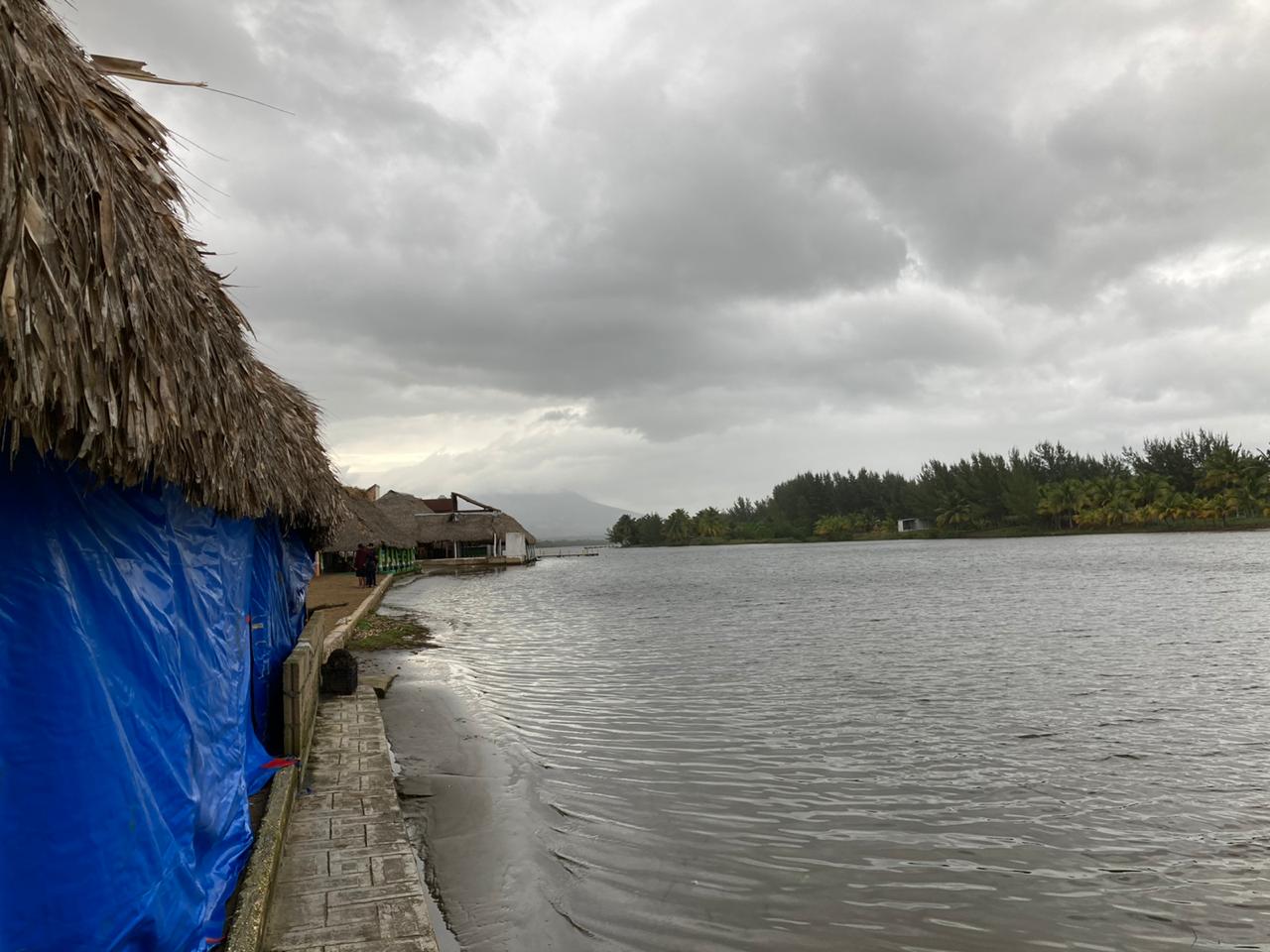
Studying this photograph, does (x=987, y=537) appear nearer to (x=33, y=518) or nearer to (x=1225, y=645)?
(x=1225, y=645)

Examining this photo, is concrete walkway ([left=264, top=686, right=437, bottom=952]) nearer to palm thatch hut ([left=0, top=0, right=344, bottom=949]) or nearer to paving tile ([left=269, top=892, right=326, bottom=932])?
paving tile ([left=269, top=892, right=326, bottom=932])

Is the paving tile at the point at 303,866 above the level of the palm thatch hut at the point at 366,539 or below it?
below

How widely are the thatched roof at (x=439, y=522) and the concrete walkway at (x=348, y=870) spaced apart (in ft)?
146

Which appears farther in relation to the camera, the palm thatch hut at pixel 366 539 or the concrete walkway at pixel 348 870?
the palm thatch hut at pixel 366 539

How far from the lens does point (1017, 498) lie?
316 ft

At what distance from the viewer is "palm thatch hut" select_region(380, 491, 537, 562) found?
169 feet

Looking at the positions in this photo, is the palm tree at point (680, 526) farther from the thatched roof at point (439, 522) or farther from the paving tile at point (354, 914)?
the paving tile at point (354, 914)

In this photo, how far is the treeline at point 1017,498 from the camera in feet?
265

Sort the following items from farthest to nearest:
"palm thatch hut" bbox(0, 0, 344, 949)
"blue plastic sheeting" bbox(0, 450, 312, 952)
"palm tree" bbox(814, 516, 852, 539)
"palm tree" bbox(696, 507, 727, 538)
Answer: "palm tree" bbox(696, 507, 727, 538) → "palm tree" bbox(814, 516, 852, 539) → "blue plastic sheeting" bbox(0, 450, 312, 952) → "palm thatch hut" bbox(0, 0, 344, 949)

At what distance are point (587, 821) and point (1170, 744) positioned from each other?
658 cm

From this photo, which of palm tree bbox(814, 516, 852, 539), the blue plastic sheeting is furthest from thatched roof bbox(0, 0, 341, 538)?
palm tree bbox(814, 516, 852, 539)

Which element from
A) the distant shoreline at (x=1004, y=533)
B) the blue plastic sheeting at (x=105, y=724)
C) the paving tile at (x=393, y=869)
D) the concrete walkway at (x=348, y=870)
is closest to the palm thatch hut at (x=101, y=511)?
the blue plastic sheeting at (x=105, y=724)

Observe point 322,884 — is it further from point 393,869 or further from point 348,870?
point 393,869

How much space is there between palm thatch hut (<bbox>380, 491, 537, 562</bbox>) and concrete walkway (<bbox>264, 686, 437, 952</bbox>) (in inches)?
1768
